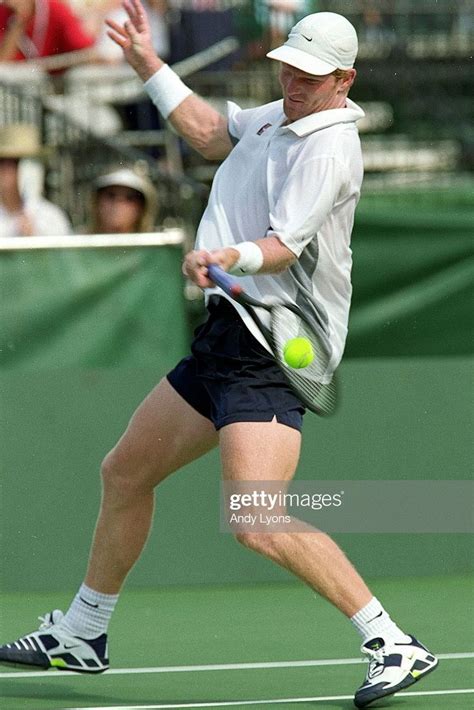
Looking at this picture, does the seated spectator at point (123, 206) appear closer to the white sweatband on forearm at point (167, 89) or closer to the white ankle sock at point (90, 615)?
the white sweatband on forearm at point (167, 89)

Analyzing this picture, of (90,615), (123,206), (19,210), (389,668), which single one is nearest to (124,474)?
Answer: (90,615)

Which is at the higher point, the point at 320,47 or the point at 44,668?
the point at 320,47

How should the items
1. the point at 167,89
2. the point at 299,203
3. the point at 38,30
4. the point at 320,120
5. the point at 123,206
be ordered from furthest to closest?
the point at 38,30
the point at 123,206
the point at 167,89
the point at 320,120
the point at 299,203

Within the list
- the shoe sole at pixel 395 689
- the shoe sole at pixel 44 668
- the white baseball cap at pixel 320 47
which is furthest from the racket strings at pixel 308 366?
the shoe sole at pixel 44 668

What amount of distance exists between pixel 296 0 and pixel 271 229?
5473 millimetres

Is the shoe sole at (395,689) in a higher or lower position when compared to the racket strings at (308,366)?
lower

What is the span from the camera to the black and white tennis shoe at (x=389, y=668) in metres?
4.38

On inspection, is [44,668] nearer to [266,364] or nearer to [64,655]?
[64,655]

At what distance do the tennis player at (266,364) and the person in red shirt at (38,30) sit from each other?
4.21 metres

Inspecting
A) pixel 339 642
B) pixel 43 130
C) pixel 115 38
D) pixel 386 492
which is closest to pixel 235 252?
pixel 115 38

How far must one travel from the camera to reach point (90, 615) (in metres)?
4.74

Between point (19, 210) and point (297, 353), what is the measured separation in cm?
378

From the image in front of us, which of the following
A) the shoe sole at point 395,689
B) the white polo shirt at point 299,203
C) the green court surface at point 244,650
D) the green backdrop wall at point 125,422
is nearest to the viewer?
the white polo shirt at point 299,203

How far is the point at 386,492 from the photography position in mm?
6914
